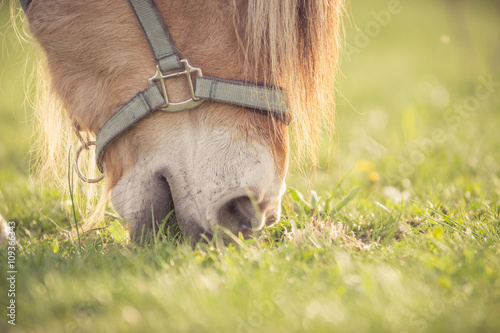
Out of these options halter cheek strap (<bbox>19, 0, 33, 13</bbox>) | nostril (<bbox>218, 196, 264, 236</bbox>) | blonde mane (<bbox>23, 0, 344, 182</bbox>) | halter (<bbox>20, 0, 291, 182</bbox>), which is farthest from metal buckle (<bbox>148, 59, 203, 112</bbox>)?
halter cheek strap (<bbox>19, 0, 33, 13</bbox>)

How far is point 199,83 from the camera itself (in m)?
1.56

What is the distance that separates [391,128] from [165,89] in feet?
12.2

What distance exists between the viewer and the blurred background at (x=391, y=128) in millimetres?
2551

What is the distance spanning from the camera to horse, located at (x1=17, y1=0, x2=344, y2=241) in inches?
60.0

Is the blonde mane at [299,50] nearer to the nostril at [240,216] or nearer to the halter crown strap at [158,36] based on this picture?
the halter crown strap at [158,36]

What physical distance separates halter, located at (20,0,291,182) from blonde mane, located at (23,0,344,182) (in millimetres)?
81

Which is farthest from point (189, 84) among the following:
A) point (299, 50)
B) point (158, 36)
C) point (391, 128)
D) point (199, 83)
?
point (391, 128)

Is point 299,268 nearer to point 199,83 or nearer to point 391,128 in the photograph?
point 199,83

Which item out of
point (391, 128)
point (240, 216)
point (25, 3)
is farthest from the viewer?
point (391, 128)

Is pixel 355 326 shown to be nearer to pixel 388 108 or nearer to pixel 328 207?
pixel 328 207

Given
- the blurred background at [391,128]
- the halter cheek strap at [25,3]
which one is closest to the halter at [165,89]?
the blurred background at [391,128]

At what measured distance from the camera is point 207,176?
1.50m

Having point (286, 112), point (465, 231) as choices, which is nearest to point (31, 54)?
point (286, 112)

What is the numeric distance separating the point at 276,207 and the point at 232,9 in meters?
0.79
